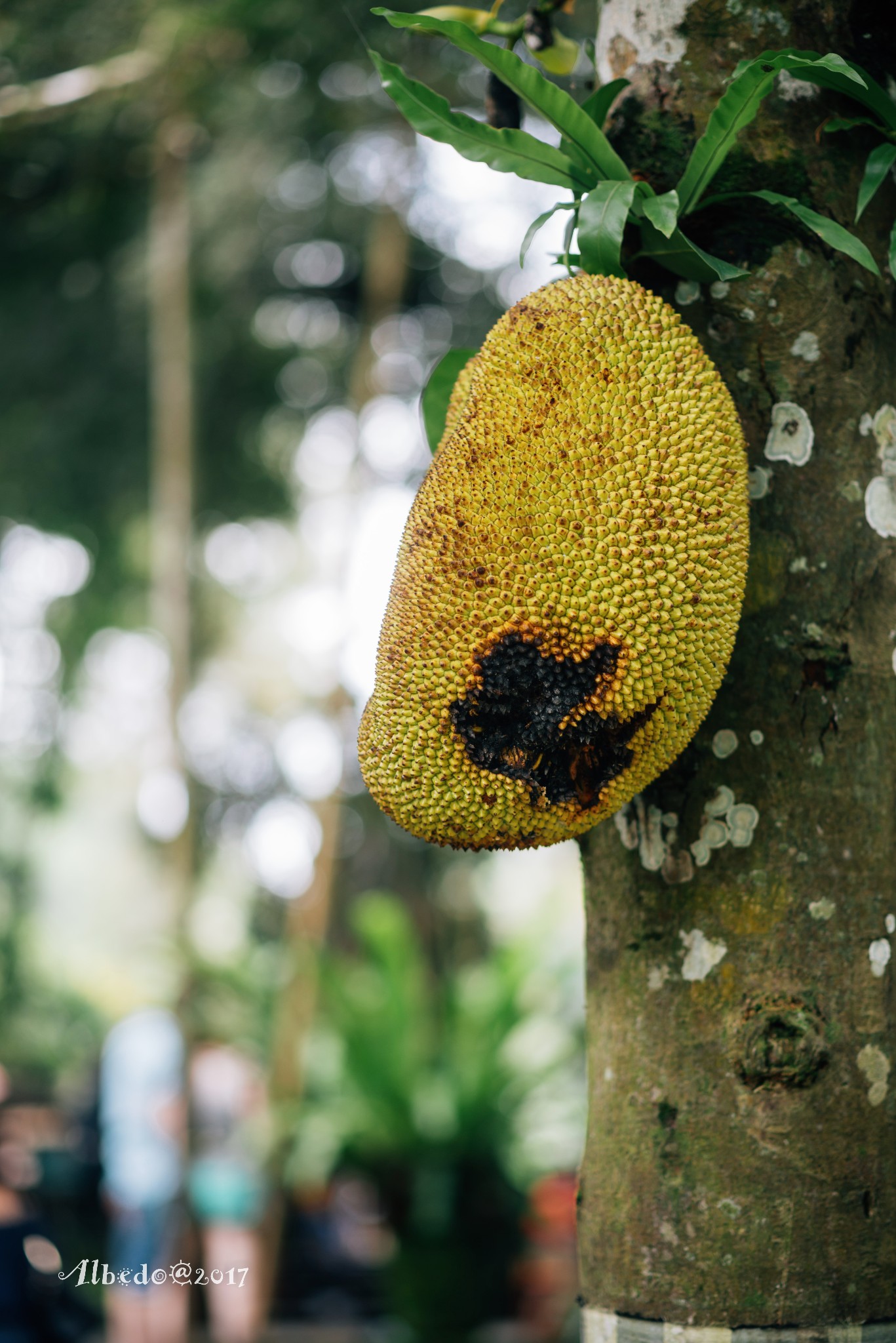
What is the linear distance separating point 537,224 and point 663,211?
0.15m

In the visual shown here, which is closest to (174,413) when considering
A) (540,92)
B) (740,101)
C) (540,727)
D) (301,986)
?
(301,986)

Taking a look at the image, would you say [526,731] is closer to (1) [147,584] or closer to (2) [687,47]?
(2) [687,47]

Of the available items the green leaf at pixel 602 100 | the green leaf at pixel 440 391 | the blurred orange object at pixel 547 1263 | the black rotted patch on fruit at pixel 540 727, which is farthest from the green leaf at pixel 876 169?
the blurred orange object at pixel 547 1263

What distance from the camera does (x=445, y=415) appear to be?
4.29 ft

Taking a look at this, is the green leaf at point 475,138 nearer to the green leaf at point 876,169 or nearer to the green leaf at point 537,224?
the green leaf at point 537,224

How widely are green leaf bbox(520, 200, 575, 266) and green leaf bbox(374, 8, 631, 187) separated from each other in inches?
1.9

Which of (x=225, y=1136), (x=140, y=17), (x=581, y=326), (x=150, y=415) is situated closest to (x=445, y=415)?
(x=581, y=326)

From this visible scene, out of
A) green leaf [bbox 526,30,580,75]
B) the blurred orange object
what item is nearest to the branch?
green leaf [bbox 526,30,580,75]

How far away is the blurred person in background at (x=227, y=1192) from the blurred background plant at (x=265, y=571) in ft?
0.50

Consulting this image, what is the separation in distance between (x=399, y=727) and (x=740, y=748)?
1.06 feet

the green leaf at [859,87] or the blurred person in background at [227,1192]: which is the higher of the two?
the green leaf at [859,87]

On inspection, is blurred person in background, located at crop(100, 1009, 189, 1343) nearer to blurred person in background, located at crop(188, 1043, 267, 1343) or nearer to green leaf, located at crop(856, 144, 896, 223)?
blurred person in background, located at crop(188, 1043, 267, 1343)

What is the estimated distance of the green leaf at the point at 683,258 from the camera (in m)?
1.00

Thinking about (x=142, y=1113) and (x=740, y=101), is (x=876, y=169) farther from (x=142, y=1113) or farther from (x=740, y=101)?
(x=142, y=1113)
